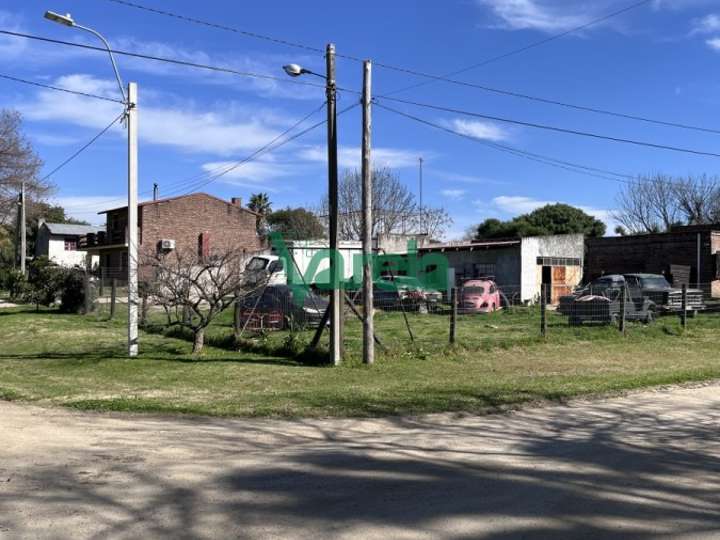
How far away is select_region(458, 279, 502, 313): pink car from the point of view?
88.8ft

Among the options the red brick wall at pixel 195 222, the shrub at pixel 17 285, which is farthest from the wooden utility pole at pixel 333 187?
the red brick wall at pixel 195 222

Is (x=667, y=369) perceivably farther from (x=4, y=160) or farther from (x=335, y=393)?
(x=4, y=160)

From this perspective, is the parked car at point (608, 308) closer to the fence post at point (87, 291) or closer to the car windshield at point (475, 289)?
the car windshield at point (475, 289)

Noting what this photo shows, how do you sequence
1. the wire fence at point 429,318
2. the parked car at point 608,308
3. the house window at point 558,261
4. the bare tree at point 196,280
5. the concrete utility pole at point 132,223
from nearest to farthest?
the bare tree at point 196,280, the concrete utility pole at point 132,223, the wire fence at point 429,318, the parked car at point 608,308, the house window at point 558,261

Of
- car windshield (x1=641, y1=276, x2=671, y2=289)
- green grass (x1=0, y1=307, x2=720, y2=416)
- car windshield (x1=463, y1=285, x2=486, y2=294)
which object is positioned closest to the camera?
green grass (x1=0, y1=307, x2=720, y2=416)

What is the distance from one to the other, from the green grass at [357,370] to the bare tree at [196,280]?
119 centimetres

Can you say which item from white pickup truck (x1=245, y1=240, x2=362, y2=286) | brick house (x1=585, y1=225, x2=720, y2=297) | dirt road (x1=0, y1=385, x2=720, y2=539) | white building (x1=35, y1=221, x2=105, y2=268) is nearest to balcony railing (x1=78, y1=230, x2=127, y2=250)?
white building (x1=35, y1=221, x2=105, y2=268)

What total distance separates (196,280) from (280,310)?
4.12m

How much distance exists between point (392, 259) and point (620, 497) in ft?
106

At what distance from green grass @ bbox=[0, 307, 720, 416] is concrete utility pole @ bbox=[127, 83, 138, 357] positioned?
25.6 inches

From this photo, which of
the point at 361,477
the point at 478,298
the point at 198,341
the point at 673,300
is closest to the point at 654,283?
the point at 673,300

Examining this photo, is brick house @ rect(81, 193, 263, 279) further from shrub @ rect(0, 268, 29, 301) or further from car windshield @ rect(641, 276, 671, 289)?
car windshield @ rect(641, 276, 671, 289)

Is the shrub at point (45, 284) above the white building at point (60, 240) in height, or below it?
below

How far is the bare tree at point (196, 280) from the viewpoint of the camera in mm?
14828
